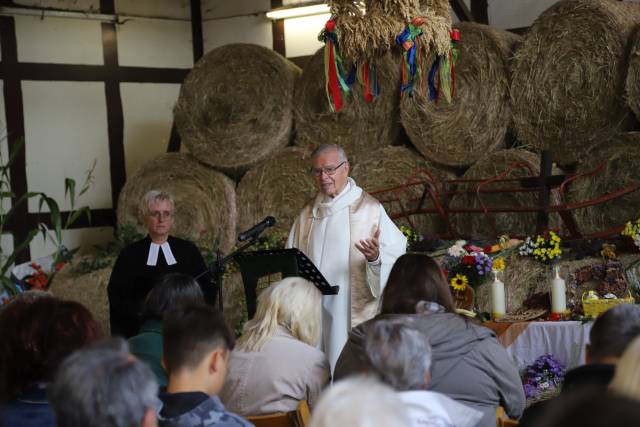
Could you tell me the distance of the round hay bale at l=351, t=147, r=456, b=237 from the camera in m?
6.83

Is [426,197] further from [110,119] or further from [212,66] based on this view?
[110,119]

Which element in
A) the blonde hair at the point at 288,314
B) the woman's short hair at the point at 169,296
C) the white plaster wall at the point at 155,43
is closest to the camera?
the blonde hair at the point at 288,314

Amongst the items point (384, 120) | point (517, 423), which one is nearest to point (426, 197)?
point (384, 120)

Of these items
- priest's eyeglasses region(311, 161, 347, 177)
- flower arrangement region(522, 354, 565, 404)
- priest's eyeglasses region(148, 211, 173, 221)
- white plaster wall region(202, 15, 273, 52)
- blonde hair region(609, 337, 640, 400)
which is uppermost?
white plaster wall region(202, 15, 273, 52)

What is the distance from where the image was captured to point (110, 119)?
338 inches

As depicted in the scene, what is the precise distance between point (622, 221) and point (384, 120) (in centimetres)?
215

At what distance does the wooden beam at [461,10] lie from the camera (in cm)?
720

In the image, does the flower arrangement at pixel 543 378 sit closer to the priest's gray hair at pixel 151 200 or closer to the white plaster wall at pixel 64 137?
the priest's gray hair at pixel 151 200

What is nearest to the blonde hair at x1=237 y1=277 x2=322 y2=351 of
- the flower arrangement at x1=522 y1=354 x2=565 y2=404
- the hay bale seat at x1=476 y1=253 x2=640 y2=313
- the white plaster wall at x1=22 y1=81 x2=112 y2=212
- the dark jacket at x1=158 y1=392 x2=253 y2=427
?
the dark jacket at x1=158 y1=392 x2=253 y2=427

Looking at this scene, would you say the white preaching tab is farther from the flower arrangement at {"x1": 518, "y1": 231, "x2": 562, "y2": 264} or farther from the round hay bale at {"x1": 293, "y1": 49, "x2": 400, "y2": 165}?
the round hay bale at {"x1": 293, "y1": 49, "x2": 400, "y2": 165}

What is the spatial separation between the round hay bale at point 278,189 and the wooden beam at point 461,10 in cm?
168

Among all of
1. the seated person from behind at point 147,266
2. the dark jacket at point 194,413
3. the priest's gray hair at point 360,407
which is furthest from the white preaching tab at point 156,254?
the priest's gray hair at point 360,407

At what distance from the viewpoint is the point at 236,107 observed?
783cm

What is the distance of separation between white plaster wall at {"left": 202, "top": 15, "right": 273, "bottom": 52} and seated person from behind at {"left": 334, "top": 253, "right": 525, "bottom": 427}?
19.1 ft
